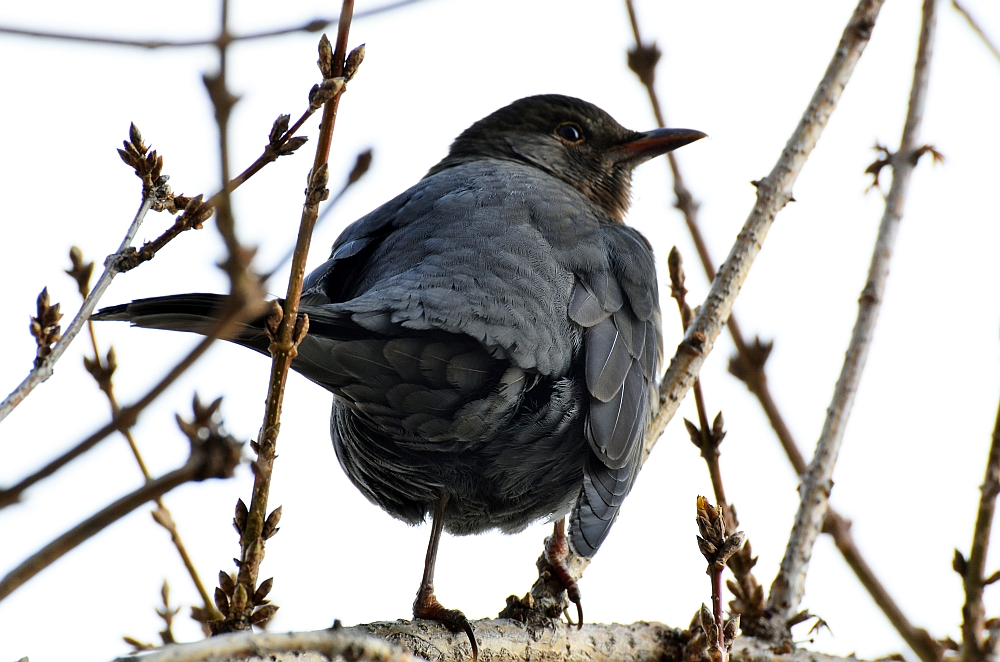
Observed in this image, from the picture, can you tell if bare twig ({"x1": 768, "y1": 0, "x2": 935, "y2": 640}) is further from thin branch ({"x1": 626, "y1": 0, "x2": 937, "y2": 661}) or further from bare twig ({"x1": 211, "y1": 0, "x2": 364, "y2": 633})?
bare twig ({"x1": 211, "y1": 0, "x2": 364, "y2": 633})

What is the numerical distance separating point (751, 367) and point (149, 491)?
8.92 ft

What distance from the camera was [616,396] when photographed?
3.55 m

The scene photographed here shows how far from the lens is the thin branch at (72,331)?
1.60 meters

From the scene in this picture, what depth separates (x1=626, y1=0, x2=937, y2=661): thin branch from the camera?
11.1 feet

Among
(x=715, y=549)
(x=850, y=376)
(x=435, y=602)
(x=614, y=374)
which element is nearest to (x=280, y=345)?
(x=715, y=549)

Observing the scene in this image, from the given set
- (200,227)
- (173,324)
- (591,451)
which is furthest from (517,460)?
(200,227)

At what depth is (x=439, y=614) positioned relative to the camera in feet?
10.2

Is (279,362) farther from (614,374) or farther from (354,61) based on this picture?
(614,374)

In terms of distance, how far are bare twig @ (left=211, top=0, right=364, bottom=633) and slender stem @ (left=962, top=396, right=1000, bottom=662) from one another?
5.84 ft

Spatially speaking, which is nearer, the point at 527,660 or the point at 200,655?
the point at 200,655

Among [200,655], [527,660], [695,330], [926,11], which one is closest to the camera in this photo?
[200,655]

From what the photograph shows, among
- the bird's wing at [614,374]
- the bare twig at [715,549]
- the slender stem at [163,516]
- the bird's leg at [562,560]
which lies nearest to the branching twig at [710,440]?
the bird's wing at [614,374]

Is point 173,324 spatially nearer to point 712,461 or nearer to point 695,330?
point 712,461

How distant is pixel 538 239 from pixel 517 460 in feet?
2.87
